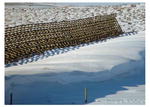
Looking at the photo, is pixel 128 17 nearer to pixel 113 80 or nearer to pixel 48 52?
pixel 48 52

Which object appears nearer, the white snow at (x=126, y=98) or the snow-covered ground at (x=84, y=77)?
the white snow at (x=126, y=98)

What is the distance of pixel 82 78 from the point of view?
8.97 m

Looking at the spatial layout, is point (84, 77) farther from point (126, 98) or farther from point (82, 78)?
point (126, 98)

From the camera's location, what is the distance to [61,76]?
894cm

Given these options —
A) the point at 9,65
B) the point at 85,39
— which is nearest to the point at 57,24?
the point at 85,39

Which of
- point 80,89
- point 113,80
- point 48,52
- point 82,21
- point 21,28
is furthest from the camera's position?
point 82,21

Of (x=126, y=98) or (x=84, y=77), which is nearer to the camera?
(x=126, y=98)

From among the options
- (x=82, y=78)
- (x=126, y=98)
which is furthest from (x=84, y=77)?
(x=126, y=98)

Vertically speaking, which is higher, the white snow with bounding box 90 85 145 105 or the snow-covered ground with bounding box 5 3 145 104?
the snow-covered ground with bounding box 5 3 145 104

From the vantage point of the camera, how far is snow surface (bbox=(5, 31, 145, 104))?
7.85 m

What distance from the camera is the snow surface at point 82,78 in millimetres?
7852

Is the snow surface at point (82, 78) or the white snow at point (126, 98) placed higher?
the snow surface at point (82, 78)

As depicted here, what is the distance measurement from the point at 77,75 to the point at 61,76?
0.42 metres

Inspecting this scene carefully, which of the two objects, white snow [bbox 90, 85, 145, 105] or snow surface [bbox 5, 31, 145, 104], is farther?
snow surface [bbox 5, 31, 145, 104]
